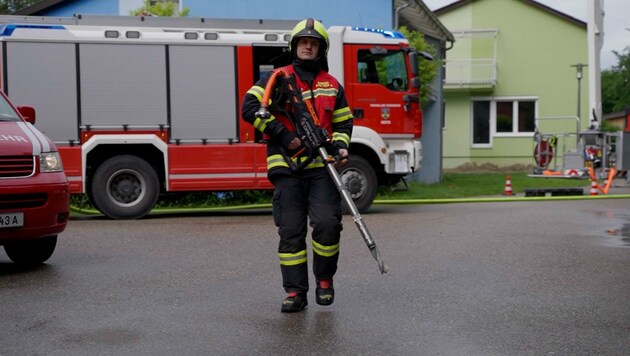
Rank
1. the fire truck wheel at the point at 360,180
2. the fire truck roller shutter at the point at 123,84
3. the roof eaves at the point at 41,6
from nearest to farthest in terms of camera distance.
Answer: the fire truck roller shutter at the point at 123,84 < the fire truck wheel at the point at 360,180 < the roof eaves at the point at 41,6

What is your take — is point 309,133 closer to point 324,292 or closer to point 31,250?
point 324,292

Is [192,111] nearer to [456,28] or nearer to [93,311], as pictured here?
[93,311]

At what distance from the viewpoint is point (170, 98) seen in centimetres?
1389

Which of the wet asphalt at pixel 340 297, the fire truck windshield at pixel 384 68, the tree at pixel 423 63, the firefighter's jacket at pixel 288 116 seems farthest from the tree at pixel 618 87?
the firefighter's jacket at pixel 288 116

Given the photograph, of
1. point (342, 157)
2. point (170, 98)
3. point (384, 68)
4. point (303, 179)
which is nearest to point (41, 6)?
point (170, 98)

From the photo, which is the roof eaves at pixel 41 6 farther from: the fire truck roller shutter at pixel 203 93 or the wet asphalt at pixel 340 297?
the wet asphalt at pixel 340 297

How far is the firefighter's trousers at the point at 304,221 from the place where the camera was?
6.10 m

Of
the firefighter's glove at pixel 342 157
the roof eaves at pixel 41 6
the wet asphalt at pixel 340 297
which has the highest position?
the roof eaves at pixel 41 6

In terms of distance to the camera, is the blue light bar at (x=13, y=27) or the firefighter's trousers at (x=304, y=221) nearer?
the firefighter's trousers at (x=304, y=221)

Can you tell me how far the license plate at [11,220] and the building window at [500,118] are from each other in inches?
1247

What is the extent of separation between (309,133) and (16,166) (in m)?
3.05

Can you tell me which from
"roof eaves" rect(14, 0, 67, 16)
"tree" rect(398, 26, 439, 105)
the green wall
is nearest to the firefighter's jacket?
"tree" rect(398, 26, 439, 105)

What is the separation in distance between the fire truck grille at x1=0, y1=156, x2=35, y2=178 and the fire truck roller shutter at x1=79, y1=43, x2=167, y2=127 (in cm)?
558

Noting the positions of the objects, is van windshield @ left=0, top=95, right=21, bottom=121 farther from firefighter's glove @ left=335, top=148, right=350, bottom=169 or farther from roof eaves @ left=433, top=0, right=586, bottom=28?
roof eaves @ left=433, top=0, right=586, bottom=28
